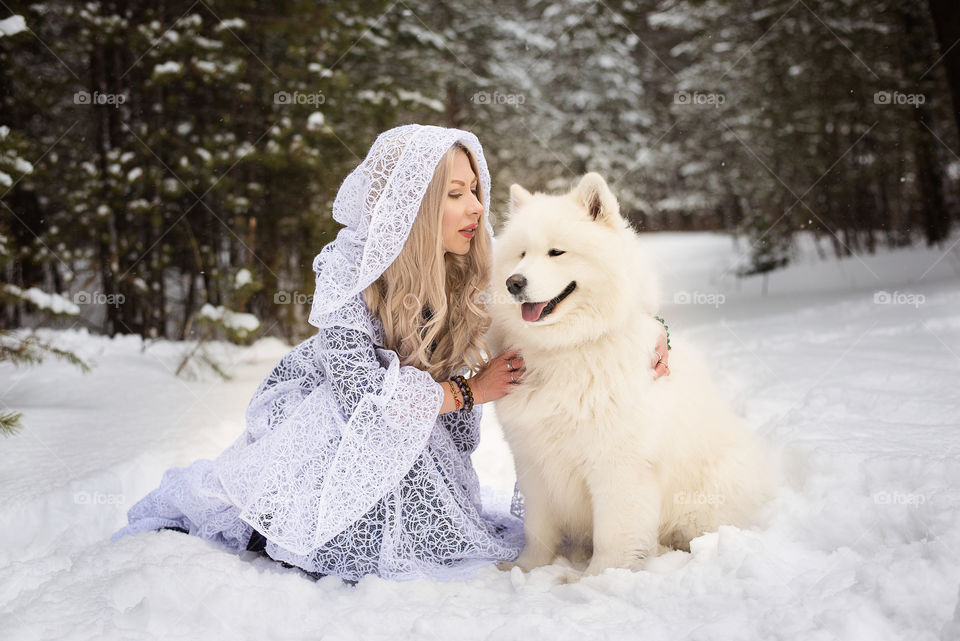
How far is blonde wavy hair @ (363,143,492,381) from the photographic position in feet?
7.84

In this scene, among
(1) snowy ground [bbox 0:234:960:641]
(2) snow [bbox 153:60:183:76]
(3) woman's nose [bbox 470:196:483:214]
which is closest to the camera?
(1) snowy ground [bbox 0:234:960:641]

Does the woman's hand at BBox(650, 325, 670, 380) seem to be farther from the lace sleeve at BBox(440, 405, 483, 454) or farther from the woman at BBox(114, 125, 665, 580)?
the lace sleeve at BBox(440, 405, 483, 454)

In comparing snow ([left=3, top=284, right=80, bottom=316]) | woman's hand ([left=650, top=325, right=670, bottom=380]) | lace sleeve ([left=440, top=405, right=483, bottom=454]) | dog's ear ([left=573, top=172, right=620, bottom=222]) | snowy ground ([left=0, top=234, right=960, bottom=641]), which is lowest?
snowy ground ([left=0, top=234, right=960, bottom=641])

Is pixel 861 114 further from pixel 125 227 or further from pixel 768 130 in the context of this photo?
pixel 125 227

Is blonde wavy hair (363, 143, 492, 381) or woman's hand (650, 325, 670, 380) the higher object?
blonde wavy hair (363, 143, 492, 381)

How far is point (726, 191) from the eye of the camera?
1617 centimetres

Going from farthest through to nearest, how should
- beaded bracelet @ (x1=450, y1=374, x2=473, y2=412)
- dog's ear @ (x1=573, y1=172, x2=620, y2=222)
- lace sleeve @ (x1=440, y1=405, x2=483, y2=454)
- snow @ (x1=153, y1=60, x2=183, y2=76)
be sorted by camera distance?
snow @ (x1=153, y1=60, x2=183, y2=76)
lace sleeve @ (x1=440, y1=405, x2=483, y2=454)
beaded bracelet @ (x1=450, y1=374, x2=473, y2=412)
dog's ear @ (x1=573, y1=172, x2=620, y2=222)

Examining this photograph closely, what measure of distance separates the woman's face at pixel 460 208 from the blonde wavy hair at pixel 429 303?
0.13 ft

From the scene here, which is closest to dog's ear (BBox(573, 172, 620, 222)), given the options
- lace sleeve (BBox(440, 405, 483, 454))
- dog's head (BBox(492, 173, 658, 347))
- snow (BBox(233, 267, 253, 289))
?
dog's head (BBox(492, 173, 658, 347))

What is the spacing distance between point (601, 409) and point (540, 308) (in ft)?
1.35

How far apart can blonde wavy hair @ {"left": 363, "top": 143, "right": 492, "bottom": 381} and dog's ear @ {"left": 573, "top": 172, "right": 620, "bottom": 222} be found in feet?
1.46

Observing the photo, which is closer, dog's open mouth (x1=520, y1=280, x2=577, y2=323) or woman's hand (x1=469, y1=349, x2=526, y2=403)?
dog's open mouth (x1=520, y1=280, x2=577, y2=323)

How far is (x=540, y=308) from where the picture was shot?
224cm

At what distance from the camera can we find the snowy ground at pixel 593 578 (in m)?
1.72
